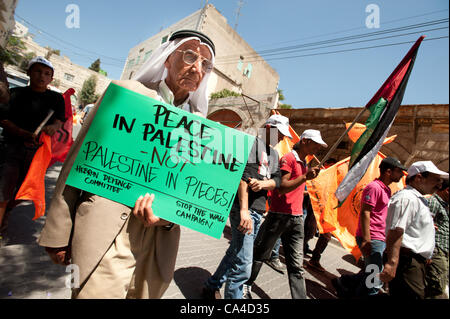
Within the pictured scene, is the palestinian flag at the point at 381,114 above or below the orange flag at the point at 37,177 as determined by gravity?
above

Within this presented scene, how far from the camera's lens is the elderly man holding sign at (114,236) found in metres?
1.16

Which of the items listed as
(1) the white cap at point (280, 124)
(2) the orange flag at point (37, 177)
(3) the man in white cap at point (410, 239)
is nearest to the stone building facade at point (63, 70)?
(2) the orange flag at point (37, 177)

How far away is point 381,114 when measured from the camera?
7.36ft

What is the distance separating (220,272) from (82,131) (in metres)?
2.20

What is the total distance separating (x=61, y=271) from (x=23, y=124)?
1833 millimetres

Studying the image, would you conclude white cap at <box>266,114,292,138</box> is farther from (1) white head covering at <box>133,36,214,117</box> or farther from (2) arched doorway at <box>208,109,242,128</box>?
(2) arched doorway at <box>208,109,242,128</box>

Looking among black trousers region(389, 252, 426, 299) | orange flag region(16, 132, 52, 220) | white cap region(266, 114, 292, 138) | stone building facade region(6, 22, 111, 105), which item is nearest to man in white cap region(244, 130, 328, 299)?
white cap region(266, 114, 292, 138)

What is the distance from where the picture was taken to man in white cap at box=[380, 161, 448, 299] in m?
2.46

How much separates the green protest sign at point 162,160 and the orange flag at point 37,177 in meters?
2.21

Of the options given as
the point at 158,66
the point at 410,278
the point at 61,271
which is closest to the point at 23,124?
the point at 61,271

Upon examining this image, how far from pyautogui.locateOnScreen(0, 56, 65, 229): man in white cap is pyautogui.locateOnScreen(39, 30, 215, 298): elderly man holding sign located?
6.96 feet

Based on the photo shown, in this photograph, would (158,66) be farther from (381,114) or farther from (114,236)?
(381,114)

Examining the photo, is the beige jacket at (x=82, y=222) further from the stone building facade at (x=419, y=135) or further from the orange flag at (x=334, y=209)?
the stone building facade at (x=419, y=135)
